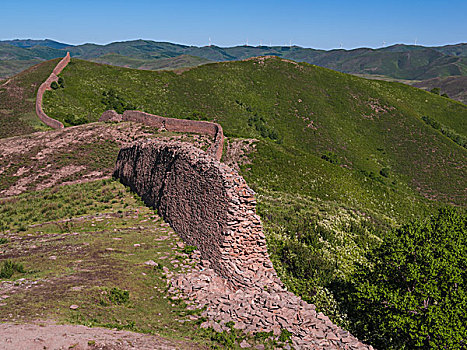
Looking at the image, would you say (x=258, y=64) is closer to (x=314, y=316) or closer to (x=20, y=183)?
(x=20, y=183)

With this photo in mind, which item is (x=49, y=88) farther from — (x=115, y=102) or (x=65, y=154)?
(x=65, y=154)

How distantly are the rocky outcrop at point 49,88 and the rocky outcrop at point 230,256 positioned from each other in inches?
1708

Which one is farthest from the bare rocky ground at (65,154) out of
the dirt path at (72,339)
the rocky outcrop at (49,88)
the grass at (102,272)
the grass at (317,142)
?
the dirt path at (72,339)

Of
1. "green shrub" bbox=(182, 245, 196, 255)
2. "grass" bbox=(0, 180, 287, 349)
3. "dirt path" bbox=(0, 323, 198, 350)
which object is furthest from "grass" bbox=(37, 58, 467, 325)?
"dirt path" bbox=(0, 323, 198, 350)

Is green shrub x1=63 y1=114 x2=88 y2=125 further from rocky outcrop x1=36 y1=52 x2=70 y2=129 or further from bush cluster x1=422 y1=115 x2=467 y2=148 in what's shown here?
bush cluster x1=422 y1=115 x2=467 y2=148

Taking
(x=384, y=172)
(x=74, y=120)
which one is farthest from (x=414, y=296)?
(x=74, y=120)

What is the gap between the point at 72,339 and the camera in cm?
753

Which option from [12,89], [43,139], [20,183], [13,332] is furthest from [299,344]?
[12,89]

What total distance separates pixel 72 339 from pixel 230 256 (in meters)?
6.45

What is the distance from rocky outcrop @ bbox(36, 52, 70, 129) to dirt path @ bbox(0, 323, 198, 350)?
49.8 m

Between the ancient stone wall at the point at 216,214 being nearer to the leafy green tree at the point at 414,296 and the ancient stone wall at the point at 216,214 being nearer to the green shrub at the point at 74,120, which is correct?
the leafy green tree at the point at 414,296

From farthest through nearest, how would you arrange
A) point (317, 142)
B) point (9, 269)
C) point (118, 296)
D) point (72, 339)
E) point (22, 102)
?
point (22, 102) < point (317, 142) < point (9, 269) < point (118, 296) < point (72, 339)

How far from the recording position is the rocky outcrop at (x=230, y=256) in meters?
10.3

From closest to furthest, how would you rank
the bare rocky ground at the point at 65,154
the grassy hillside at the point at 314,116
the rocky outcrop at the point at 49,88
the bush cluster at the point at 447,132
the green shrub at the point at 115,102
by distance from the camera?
the bare rocky ground at the point at 65,154 < the grassy hillside at the point at 314,116 < the rocky outcrop at the point at 49,88 < the green shrub at the point at 115,102 < the bush cluster at the point at 447,132
